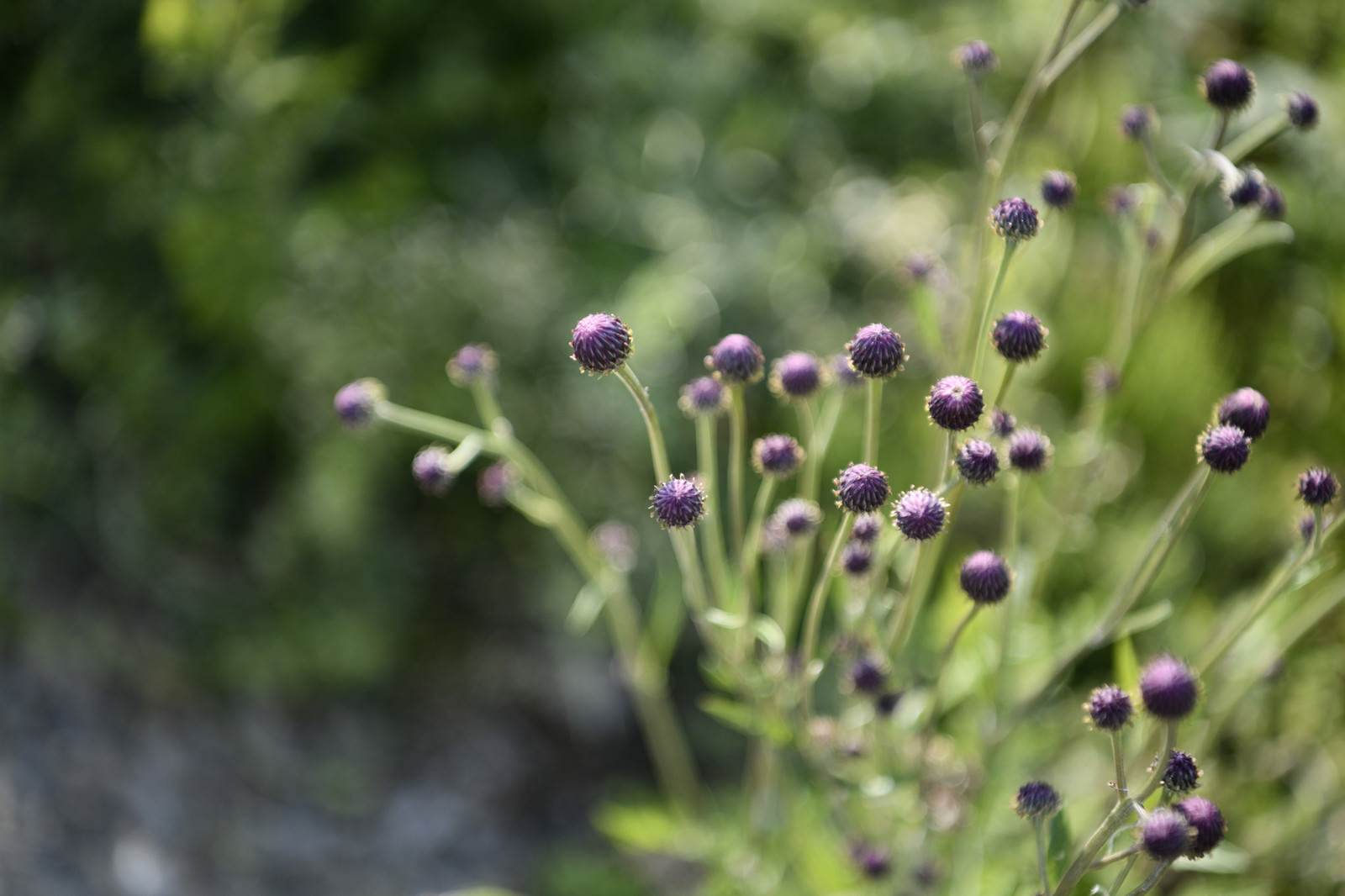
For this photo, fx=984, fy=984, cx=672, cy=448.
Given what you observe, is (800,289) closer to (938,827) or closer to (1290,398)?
(1290,398)

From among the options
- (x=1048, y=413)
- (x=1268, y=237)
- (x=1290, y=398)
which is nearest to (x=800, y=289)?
(x=1048, y=413)

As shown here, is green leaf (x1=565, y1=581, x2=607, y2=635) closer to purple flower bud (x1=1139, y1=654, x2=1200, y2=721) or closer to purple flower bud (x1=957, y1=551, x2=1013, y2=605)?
purple flower bud (x1=957, y1=551, x2=1013, y2=605)

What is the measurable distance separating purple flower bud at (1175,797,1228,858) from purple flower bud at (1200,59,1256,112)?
23.8 inches

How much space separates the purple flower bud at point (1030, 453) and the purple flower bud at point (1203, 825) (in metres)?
0.31

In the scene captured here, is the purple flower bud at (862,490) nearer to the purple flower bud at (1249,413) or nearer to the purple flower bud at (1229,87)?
the purple flower bud at (1249,413)

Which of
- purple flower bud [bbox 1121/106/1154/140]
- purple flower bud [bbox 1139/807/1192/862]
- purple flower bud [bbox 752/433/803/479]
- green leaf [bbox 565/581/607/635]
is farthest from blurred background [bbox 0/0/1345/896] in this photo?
purple flower bud [bbox 1139/807/1192/862]

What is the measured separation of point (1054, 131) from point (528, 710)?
1726 mm

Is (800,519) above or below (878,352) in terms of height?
below

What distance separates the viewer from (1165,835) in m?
0.67

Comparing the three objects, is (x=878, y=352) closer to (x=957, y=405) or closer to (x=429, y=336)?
(x=957, y=405)

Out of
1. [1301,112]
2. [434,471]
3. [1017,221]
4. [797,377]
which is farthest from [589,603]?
[1301,112]

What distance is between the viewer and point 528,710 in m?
2.13

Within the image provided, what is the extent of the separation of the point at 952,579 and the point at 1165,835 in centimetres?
63

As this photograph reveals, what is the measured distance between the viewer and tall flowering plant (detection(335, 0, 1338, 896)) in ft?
2.47
